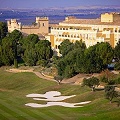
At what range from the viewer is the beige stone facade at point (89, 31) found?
255ft

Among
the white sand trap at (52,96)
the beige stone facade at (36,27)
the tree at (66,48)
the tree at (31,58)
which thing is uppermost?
the beige stone facade at (36,27)

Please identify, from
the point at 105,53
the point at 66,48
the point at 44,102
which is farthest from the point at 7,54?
the point at 44,102

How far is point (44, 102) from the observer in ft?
160

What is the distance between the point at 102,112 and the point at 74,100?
802 centimetres

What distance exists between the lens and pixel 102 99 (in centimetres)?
4369

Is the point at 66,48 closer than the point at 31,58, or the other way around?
the point at 31,58

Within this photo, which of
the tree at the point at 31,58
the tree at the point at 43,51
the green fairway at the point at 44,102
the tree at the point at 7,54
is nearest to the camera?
the green fairway at the point at 44,102

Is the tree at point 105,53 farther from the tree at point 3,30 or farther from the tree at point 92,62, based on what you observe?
the tree at point 3,30

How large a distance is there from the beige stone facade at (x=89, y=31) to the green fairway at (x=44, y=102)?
17.6 metres

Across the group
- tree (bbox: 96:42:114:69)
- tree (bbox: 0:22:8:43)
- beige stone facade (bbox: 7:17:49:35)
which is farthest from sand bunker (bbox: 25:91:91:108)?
beige stone facade (bbox: 7:17:49:35)

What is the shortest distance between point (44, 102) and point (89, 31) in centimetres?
3452

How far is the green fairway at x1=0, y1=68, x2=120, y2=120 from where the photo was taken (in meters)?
39.0

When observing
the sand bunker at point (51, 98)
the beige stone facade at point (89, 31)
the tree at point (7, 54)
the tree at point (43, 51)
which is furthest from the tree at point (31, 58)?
the sand bunker at point (51, 98)

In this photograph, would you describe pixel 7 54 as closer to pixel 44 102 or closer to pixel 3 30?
pixel 3 30
